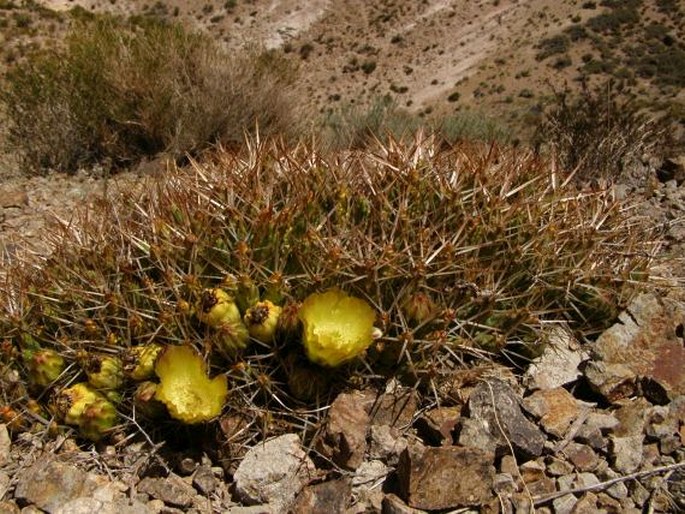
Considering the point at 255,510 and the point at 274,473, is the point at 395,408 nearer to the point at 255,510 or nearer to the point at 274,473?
the point at 274,473

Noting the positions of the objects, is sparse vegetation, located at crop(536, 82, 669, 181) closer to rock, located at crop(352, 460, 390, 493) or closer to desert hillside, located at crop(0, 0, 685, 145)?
rock, located at crop(352, 460, 390, 493)

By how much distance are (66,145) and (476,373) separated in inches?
248

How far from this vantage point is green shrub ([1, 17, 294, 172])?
7.25 metres

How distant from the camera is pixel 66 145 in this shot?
7.29 metres

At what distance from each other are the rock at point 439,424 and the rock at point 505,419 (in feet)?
0.30

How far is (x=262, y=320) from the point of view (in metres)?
2.33

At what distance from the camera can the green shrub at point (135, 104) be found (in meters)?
7.25

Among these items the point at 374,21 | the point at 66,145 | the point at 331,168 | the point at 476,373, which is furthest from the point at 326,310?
the point at 374,21

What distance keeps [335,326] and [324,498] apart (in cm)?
58

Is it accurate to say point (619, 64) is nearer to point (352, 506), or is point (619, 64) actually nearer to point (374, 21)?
point (374, 21)

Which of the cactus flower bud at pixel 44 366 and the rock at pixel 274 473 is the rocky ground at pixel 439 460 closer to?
the rock at pixel 274 473

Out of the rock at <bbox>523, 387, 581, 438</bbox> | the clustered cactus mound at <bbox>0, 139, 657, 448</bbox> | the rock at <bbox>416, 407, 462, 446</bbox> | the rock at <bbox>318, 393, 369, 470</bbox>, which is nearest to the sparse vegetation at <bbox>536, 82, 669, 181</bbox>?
the clustered cactus mound at <bbox>0, 139, 657, 448</bbox>

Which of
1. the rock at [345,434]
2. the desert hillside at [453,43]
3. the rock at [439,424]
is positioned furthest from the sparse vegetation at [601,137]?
the desert hillside at [453,43]

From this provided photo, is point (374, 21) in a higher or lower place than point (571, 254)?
lower
